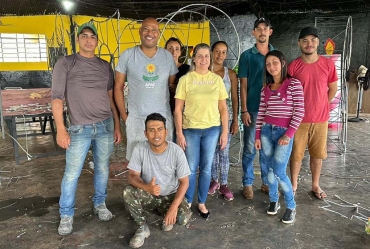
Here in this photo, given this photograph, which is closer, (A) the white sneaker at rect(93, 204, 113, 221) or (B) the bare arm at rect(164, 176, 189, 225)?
(B) the bare arm at rect(164, 176, 189, 225)

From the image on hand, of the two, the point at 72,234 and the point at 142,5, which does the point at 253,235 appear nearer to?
the point at 72,234

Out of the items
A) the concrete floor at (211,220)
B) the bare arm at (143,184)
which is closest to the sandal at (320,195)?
the concrete floor at (211,220)

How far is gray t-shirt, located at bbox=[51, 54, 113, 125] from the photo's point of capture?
7.99ft

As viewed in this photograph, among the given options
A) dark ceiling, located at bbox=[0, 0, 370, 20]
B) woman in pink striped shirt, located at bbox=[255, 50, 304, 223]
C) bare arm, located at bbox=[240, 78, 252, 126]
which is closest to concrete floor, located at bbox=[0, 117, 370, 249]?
woman in pink striped shirt, located at bbox=[255, 50, 304, 223]

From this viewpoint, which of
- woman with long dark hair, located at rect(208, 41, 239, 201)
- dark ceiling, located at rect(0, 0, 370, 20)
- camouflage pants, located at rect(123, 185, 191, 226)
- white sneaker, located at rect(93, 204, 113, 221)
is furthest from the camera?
dark ceiling, located at rect(0, 0, 370, 20)

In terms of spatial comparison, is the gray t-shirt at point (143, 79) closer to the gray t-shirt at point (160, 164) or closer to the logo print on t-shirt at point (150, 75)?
the logo print on t-shirt at point (150, 75)

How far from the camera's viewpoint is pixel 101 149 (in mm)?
2699

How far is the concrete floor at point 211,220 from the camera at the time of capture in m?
2.46

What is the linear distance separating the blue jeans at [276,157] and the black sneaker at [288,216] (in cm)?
4

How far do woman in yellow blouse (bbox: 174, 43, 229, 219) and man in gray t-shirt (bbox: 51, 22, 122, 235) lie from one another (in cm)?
63

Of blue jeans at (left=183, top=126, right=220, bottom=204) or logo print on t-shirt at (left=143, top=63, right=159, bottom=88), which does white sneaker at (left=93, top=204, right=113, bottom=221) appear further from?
Answer: logo print on t-shirt at (left=143, top=63, right=159, bottom=88)

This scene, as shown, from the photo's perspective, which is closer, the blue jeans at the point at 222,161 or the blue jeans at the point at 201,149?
the blue jeans at the point at 201,149

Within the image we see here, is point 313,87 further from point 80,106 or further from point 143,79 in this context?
point 80,106

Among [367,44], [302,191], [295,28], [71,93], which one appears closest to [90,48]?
[71,93]
